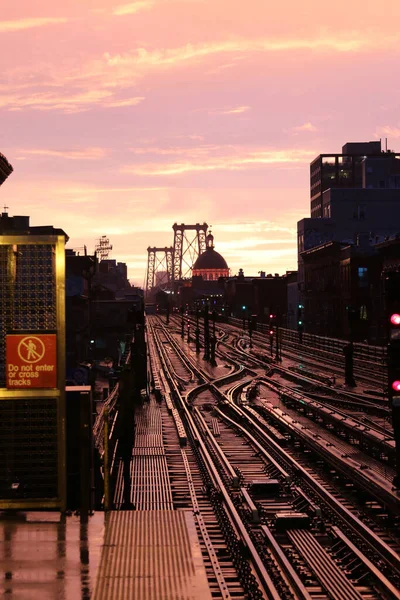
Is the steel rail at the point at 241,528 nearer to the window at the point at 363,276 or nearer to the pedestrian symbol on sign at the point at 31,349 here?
the pedestrian symbol on sign at the point at 31,349

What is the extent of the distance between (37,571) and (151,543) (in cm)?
170

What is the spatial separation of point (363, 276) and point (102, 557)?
88926mm

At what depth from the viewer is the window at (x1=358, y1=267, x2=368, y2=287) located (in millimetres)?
97875

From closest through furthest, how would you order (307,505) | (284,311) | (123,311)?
(307,505) → (123,311) → (284,311)

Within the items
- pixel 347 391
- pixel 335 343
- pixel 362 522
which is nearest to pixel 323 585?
pixel 362 522

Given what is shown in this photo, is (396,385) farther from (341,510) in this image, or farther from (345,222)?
(345,222)

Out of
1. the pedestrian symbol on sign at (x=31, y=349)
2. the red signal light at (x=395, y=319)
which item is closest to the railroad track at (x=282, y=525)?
the red signal light at (x=395, y=319)

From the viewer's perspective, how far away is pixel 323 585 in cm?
1608

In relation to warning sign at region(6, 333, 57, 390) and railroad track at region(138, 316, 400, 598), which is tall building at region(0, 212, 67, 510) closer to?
warning sign at region(6, 333, 57, 390)

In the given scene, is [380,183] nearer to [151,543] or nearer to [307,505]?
[307,505]

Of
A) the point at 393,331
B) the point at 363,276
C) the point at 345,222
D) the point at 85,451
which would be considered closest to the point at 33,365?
the point at 85,451

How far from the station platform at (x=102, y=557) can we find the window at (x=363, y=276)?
8590 centimetres

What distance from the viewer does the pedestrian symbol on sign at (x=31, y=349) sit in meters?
13.3

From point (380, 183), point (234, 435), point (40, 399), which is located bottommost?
point (234, 435)
